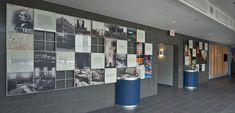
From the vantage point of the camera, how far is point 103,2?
3.70 metres

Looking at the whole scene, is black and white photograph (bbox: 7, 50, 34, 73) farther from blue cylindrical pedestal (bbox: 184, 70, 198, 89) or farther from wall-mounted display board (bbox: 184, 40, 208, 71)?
wall-mounted display board (bbox: 184, 40, 208, 71)

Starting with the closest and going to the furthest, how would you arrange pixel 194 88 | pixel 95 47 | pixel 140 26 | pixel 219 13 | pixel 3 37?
1. pixel 3 37
2. pixel 95 47
3. pixel 219 13
4. pixel 140 26
5. pixel 194 88

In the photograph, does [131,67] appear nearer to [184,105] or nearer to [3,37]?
[184,105]

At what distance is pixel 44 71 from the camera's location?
3.61 metres

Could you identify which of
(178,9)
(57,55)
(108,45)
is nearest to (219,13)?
(178,9)

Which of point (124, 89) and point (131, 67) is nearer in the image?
point (124, 89)

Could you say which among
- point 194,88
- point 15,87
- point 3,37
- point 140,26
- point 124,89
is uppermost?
point 140,26

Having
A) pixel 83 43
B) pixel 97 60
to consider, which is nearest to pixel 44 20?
pixel 83 43

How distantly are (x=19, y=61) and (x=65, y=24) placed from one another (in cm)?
123

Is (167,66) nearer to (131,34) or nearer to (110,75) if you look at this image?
(131,34)

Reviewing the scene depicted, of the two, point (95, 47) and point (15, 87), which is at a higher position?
point (95, 47)

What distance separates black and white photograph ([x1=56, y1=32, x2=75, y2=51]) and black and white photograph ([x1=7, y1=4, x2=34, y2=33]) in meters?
0.61

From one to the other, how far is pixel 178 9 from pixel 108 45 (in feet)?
6.40

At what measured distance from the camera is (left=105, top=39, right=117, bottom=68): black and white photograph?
484 centimetres
